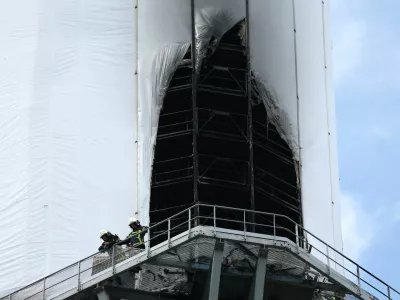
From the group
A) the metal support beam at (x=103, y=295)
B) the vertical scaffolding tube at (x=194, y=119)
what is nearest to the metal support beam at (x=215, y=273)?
the metal support beam at (x=103, y=295)

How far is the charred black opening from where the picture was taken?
53594mm

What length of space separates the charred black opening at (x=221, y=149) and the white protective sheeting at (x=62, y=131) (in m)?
1.64

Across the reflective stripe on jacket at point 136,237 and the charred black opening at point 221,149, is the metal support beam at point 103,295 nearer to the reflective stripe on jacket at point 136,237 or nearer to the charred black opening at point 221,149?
the reflective stripe on jacket at point 136,237

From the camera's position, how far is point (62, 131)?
2115 inches

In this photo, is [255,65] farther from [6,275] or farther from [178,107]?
[6,275]

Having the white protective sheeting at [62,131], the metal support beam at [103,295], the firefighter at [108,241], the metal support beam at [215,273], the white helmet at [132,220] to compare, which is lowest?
the metal support beam at [103,295]

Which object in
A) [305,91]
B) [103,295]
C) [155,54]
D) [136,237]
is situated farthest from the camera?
[305,91]

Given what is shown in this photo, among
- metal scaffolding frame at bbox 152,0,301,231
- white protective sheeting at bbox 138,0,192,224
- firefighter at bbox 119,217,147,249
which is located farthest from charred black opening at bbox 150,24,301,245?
firefighter at bbox 119,217,147,249

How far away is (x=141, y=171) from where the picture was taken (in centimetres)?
5309

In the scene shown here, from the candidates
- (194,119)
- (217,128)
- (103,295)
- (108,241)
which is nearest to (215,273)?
(103,295)

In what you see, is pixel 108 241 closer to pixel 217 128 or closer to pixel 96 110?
pixel 96 110

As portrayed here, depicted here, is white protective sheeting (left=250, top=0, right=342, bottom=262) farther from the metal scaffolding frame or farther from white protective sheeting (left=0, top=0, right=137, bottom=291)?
white protective sheeting (left=0, top=0, right=137, bottom=291)

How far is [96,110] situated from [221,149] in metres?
4.69

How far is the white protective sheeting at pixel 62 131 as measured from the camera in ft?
172
